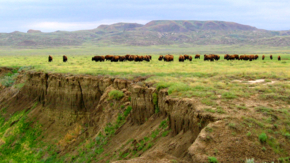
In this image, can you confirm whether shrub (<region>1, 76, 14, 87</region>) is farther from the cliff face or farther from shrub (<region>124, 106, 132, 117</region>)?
shrub (<region>124, 106, 132, 117</region>)

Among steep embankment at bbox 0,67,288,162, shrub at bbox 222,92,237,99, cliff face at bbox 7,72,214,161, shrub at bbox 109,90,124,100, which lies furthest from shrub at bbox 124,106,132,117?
shrub at bbox 222,92,237,99

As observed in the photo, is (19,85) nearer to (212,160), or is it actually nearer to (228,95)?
(228,95)

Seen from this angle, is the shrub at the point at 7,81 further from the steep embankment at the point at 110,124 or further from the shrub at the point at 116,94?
the shrub at the point at 116,94

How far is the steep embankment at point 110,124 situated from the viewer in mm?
8469

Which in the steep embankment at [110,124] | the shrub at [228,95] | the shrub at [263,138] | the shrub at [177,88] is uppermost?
the shrub at [177,88]

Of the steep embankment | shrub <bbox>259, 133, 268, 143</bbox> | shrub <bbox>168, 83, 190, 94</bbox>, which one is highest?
shrub <bbox>168, 83, 190, 94</bbox>

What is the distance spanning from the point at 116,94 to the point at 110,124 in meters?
1.94

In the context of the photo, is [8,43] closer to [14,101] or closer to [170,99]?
[14,101]

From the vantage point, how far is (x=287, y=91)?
12875 millimetres

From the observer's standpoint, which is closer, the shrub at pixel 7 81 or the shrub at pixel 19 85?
the shrub at pixel 19 85

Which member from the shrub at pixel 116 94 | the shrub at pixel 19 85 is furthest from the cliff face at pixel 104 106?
the shrub at pixel 19 85

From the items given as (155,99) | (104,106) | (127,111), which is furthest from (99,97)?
(155,99)

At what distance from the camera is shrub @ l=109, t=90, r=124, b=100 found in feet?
54.0

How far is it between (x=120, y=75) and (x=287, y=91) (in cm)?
1033
